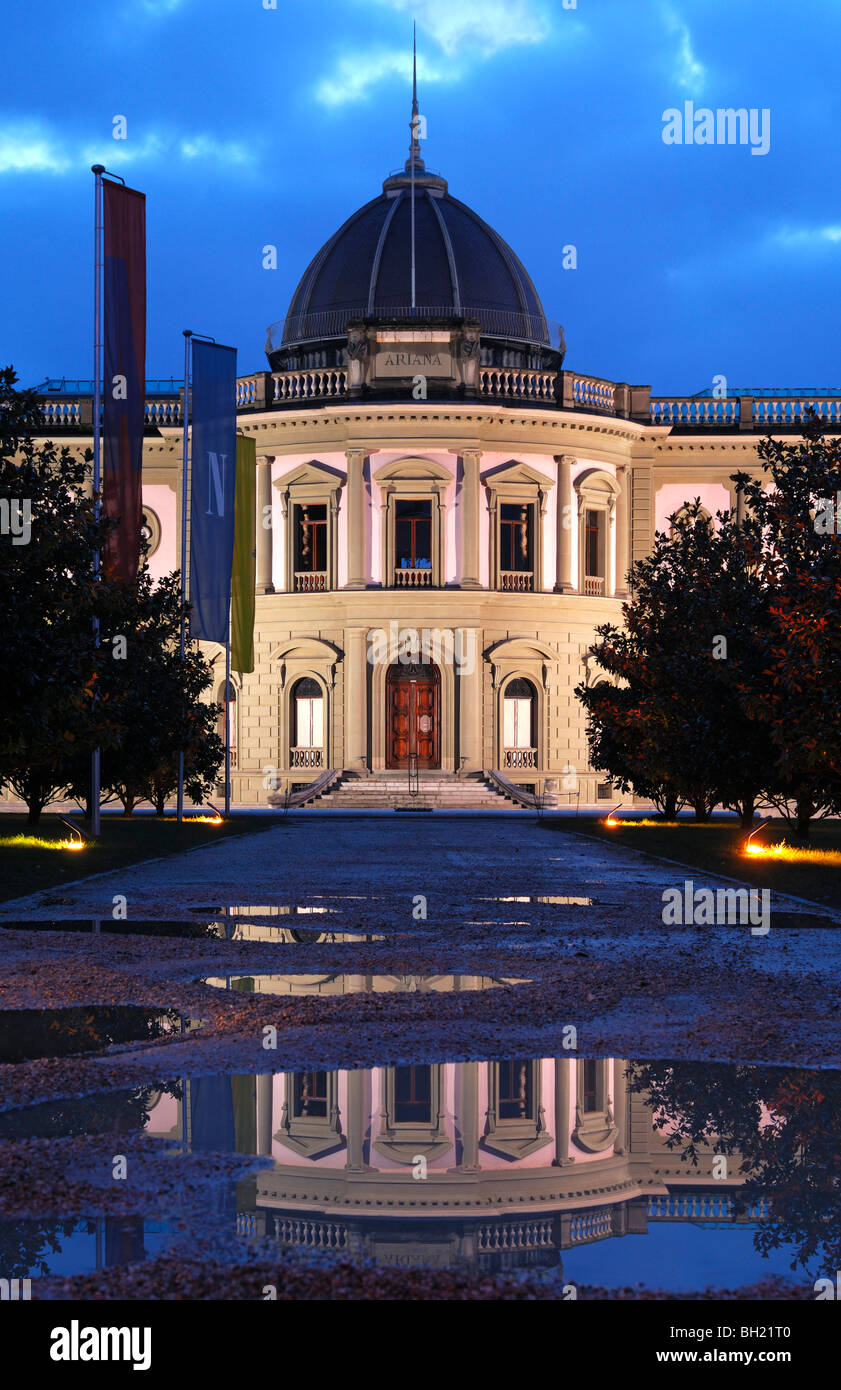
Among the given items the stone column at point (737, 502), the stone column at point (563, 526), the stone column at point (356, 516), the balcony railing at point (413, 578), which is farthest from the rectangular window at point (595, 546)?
the stone column at point (356, 516)

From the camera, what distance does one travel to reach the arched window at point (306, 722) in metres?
55.4

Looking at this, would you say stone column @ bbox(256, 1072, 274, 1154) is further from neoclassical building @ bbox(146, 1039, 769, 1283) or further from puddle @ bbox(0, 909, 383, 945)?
puddle @ bbox(0, 909, 383, 945)

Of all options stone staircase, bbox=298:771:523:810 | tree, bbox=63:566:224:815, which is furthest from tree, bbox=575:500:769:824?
stone staircase, bbox=298:771:523:810

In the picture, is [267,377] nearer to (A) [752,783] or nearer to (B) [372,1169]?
(A) [752,783]

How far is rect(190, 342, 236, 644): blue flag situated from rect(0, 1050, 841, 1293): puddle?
2827 centimetres

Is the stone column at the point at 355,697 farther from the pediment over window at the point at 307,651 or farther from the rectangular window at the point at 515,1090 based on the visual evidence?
the rectangular window at the point at 515,1090

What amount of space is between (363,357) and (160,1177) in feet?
168

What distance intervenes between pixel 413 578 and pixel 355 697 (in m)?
4.94

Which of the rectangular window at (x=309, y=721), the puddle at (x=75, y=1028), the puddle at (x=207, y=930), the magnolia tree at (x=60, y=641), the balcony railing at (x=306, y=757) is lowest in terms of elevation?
the balcony railing at (x=306, y=757)

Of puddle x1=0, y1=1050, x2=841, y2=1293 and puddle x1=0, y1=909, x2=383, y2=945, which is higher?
puddle x1=0, y1=1050, x2=841, y2=1293

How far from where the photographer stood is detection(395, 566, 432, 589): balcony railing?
54.9m

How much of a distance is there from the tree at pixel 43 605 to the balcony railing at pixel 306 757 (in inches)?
1239
